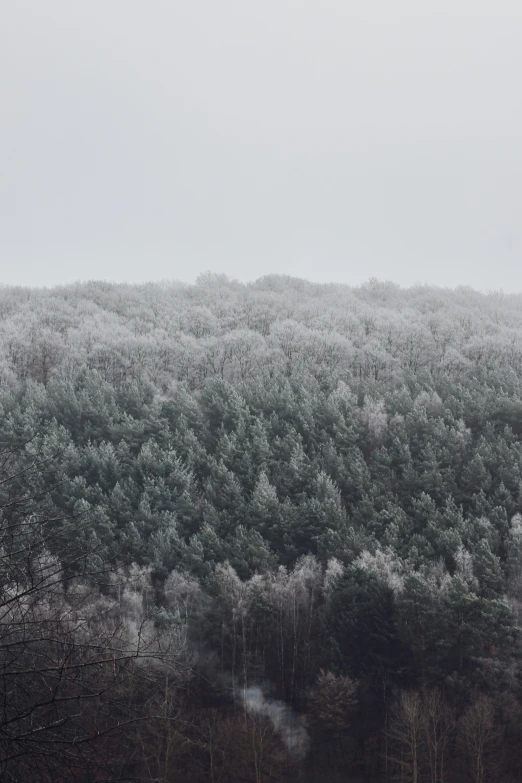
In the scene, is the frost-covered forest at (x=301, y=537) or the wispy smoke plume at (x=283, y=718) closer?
the frost-covered forest at (x=301, y=537)

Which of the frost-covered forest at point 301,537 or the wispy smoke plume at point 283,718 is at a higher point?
the frost-covered forest at point 301,537

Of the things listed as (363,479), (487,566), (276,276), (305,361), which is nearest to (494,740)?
(487,566)

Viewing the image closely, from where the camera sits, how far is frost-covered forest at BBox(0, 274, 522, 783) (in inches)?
1265

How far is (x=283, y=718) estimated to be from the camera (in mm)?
35625

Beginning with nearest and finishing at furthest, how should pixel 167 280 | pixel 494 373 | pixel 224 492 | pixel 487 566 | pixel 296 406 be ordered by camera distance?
pixel 487 566 → pixel 224 492 → pixel 296 406 → pixel 494 373 → pixel 167 280

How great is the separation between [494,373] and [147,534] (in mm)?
35306

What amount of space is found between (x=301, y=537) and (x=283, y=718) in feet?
42.7

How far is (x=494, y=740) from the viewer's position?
1231 inches

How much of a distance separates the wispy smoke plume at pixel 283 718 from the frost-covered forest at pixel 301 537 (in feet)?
0.32

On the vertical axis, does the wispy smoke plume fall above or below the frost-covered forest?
below

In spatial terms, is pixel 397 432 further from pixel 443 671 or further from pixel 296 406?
pixel 443 671

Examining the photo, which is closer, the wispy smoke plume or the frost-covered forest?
the frost-covered forest

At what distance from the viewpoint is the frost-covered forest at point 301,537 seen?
1265 inches

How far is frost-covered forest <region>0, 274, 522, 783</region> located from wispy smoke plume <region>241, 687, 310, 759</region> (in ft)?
0.32
